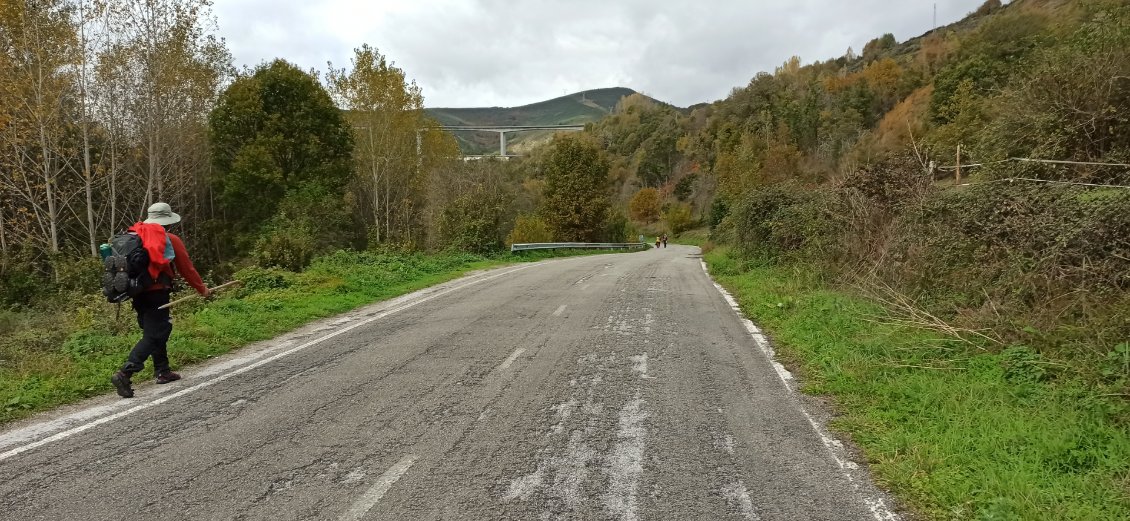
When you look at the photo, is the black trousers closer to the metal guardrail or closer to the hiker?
the hiker

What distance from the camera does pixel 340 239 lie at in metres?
28.7

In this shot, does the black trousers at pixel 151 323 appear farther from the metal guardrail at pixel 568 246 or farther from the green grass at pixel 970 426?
the metal guardrail at pixel 568 246

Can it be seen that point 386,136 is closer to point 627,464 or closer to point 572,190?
point 572,190

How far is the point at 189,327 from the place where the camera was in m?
7.99

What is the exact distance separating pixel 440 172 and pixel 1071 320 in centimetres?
3193

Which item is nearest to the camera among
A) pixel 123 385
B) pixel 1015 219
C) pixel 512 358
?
pixel 123 385

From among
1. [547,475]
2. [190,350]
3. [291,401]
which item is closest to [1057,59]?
[547,475]

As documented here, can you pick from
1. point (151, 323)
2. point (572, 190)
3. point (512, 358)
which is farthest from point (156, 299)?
point (572, 190)

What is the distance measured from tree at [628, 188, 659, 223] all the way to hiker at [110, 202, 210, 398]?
89.0 meters

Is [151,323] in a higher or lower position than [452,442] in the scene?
higher

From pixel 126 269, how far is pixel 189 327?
3.04 meters

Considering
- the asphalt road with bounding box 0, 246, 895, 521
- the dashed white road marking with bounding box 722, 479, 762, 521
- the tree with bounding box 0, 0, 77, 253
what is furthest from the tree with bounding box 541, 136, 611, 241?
the dashed white road marking with bounding box 722, 479, 762, 521

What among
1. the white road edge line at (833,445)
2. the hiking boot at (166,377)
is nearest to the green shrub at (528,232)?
the white road edge line at (833,445)

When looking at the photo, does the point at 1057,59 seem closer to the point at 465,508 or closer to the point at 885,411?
the point at 885,411
